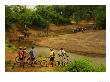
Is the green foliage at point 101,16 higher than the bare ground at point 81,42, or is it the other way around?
the green foliage at point 101,16

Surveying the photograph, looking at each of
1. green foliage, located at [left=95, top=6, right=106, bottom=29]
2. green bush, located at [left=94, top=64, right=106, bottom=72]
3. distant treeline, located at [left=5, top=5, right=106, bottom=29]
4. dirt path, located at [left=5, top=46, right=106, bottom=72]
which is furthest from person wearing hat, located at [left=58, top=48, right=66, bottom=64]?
green foliage, located at [left=95, top=6, right=106, bottom=29]

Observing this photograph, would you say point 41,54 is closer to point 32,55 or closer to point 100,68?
point 32,55

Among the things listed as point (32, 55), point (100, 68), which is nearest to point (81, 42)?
point (100, 68)

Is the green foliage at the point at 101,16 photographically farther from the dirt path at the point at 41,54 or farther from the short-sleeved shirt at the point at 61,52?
the short-sleeved shirt at the point at 61,52

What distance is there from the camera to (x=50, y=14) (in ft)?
81.6

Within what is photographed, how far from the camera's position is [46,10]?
81.5ft

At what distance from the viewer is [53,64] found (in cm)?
2486

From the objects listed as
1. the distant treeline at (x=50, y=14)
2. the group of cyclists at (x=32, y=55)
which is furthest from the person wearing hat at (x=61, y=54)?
the distant treeline at (x=50, y=14)

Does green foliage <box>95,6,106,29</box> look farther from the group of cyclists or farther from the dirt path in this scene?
the group of cyclists

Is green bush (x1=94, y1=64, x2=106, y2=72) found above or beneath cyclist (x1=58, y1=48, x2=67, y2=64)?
beneath

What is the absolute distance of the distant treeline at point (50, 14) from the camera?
24828 millimetres

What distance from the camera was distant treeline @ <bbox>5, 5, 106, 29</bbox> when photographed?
24828mm
